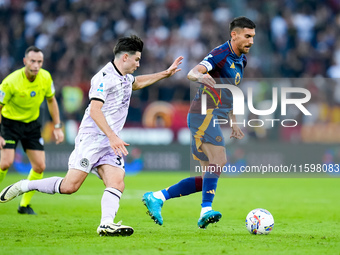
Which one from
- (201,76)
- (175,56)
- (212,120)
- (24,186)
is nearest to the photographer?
(201,76)

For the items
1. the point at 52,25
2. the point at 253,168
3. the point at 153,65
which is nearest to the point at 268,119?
the point at 253,168

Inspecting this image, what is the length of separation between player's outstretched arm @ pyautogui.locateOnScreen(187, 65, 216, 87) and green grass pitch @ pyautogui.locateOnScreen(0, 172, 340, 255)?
66.7 inches

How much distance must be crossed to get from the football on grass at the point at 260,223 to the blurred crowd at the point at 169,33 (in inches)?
482

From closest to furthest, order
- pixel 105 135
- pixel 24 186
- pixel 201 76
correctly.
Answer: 1. pixel 201 76
2. pixel 105 135
3. pixel 24 186

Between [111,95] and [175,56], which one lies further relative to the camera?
[175,56]

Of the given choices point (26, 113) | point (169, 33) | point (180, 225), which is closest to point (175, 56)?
point (169, 33)

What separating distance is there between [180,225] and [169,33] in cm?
1443

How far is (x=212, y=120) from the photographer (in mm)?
7605

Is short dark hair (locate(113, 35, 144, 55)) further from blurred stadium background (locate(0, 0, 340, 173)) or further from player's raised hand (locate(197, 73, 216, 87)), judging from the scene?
blurred stadium background (locate(0, 0, 340, 173))

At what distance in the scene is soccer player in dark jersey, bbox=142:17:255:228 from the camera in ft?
24.6

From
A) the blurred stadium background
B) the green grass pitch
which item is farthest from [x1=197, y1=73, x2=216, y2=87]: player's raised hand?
the blurred stadium background

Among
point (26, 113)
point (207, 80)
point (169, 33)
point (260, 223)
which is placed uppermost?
point (169, 33)

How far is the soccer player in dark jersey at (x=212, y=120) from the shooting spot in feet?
24.6

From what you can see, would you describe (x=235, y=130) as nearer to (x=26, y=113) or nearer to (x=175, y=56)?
(x=26, y=113)
